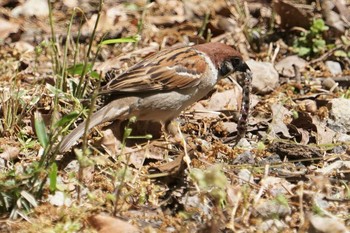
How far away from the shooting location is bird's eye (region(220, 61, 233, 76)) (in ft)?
17.1

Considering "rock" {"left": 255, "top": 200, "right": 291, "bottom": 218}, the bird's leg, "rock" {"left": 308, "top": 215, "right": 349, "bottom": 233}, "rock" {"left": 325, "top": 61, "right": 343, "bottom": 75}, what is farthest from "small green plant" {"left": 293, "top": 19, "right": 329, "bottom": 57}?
"rock" {"left": 308, "top": 215, "right": 349, "bottom": 233}

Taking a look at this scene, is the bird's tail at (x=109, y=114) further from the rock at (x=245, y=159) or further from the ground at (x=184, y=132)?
the rock at (x=245, y=159)

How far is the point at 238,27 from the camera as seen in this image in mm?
6973

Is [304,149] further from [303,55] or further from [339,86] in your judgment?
[303,55]

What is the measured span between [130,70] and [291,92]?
1.55m

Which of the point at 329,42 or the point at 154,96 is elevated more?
the point at 154,96

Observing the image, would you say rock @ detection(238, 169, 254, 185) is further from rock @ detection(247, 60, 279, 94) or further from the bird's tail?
rock @ detection(247, 60, 279, 94)

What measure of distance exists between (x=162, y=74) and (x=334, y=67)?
200 cm

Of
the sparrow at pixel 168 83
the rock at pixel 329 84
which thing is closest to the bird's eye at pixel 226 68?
the sparrow at pixel 168 83

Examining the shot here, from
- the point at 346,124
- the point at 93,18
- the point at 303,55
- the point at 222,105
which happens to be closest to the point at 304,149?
the point at 346,124

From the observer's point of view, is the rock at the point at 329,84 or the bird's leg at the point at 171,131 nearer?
the bird's leg at the point at 171,131

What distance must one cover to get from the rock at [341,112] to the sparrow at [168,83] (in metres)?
0.64

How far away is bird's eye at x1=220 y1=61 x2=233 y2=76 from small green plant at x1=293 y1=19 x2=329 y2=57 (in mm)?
1519

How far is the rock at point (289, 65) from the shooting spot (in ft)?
20.8
